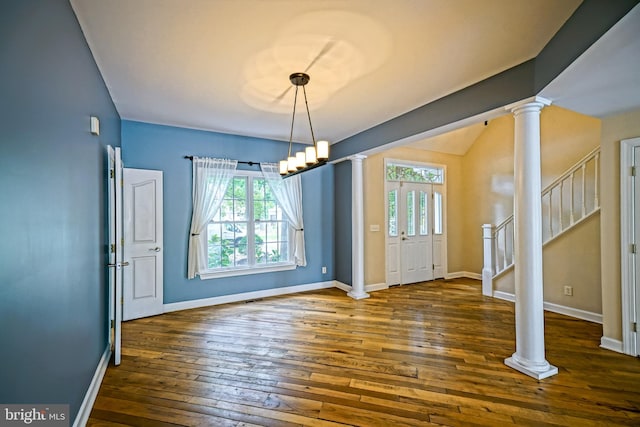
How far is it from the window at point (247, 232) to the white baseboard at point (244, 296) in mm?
395

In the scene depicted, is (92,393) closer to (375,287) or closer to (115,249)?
(115,249)

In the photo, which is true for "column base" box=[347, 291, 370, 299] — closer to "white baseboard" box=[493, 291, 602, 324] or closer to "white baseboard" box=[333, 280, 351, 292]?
"white baseboard" box=[333, 280, 351, 292]

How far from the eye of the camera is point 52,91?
5.14 ft

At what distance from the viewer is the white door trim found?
283 cm

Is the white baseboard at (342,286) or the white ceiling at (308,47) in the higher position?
the white ceiling at (308,47)

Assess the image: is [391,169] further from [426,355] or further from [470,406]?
[470,406]

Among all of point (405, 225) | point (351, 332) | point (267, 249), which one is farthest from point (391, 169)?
point (351, 332)

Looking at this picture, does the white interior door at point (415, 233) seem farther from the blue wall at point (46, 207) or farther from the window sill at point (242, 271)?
the blue wall at point (46, 207)

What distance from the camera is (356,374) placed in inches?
101

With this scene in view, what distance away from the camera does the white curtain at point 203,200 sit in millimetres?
4396

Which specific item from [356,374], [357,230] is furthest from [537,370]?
[357,230]

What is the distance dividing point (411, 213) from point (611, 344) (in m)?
3.52

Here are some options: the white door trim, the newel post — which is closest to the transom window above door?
the newel post

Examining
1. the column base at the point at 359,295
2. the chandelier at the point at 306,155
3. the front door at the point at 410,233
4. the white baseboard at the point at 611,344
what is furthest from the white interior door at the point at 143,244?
the white baseboard at the point at 611,344
